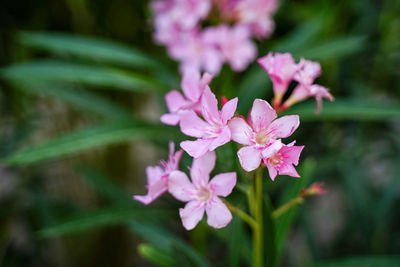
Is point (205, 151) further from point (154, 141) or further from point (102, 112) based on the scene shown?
point (102, 112)

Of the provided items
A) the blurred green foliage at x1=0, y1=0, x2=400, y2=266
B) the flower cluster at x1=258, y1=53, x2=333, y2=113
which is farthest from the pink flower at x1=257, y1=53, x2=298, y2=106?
the blurred green foliage at x1=0, y1=0, x2=400, y2=266

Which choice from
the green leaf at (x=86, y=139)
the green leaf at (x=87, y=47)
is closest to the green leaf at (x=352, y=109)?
the green leaf at (x=86, y=139)

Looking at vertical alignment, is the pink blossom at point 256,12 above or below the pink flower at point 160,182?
above

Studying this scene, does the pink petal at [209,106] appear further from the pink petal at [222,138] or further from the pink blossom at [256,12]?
the pink blossom at [256,12]

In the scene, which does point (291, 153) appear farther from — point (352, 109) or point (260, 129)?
point (352, 109)

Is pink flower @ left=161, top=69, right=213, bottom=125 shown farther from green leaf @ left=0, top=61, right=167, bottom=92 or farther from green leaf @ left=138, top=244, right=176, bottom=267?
green leaf @ left=0, top=61, right=167, bottom=92

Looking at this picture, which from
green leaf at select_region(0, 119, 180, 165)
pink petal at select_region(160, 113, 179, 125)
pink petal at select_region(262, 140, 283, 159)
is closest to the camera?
pink petal at select_region(262, 140, 283, 159)

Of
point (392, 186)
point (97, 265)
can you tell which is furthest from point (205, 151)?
point (97, 265)
